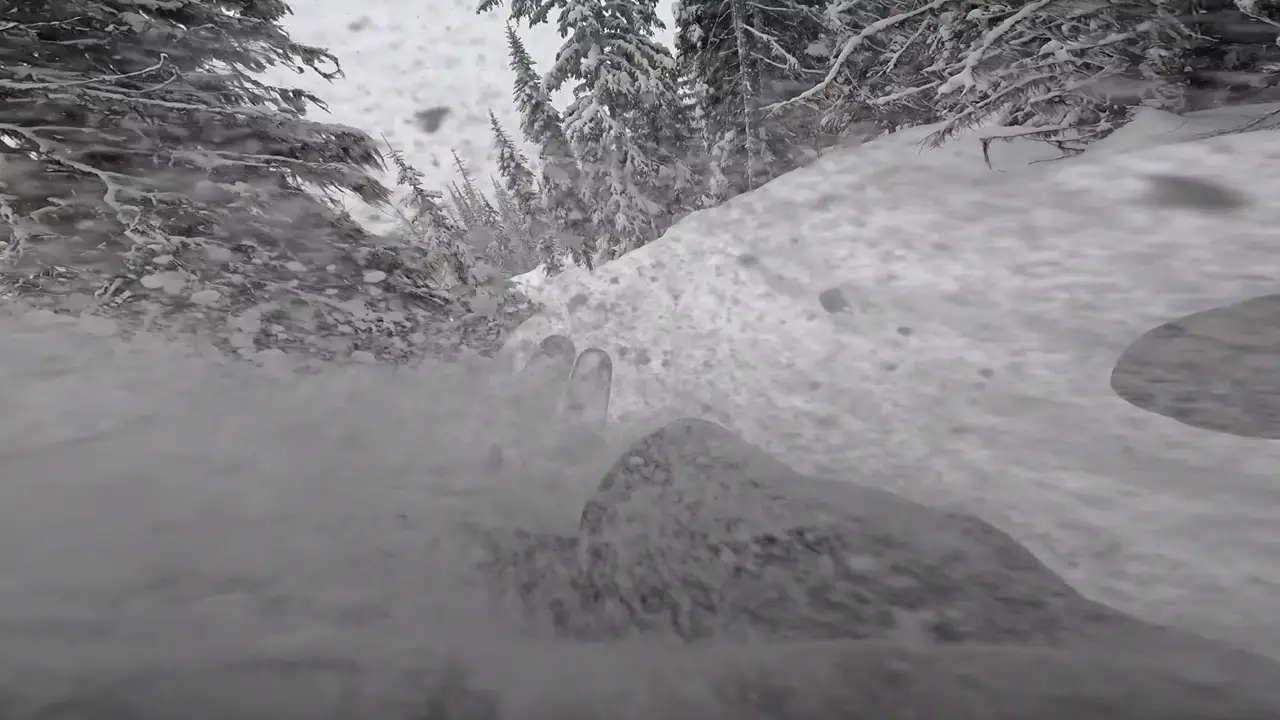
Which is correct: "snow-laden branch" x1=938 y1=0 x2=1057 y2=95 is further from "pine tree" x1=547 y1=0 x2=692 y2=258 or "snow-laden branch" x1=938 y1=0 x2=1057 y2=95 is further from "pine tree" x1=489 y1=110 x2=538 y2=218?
"pine tree" x1=489 y1=110 x2=538 y2=218

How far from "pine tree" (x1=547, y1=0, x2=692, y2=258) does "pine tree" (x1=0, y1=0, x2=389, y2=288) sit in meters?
7.49

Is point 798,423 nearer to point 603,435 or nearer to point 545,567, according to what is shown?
point 603,435

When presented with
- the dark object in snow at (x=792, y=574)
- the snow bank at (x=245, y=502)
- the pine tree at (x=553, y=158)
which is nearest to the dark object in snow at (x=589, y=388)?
the snow bank at (x=245, y=502)

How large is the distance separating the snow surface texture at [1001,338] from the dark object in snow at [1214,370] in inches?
4.6

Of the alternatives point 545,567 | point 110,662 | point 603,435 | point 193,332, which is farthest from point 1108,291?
point 193,332

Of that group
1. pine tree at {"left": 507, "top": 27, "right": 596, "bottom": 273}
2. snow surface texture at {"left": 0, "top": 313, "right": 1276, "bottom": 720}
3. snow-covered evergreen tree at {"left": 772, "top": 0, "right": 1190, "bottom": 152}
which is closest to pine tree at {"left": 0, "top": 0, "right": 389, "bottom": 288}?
snow surface texture at {"left": 0, "top": 313, "right": 1276, "bottom": 720}

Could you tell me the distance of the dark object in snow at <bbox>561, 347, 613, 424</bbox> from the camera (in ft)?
21.0

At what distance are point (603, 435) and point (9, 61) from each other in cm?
745

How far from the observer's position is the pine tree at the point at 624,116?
1270cm

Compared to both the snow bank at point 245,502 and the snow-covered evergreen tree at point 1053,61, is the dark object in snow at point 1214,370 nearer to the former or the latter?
the snow-covered evergreen tree at point 1053,61

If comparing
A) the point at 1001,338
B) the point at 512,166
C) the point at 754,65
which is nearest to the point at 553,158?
the point at 512,166

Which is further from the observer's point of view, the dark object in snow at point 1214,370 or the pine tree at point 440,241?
the pine tree at point 440,241

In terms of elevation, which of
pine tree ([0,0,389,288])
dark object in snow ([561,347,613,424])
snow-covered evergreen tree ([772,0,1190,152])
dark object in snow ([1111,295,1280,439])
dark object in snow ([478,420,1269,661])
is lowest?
dark object in snow ([478,420,1269,661])

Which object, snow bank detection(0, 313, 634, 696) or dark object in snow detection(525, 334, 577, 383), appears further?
dark object in snow detection(525, 334, 577, 383)
